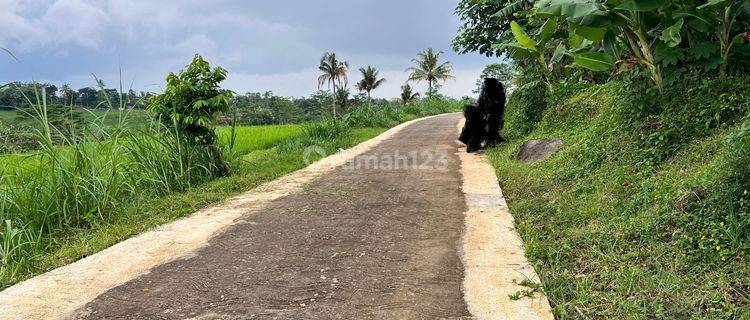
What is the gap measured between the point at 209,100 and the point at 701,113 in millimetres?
5006

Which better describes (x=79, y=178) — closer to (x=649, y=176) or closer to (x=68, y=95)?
(x=68, y=95)

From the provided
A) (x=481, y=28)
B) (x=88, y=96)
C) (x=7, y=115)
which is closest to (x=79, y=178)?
(x=7, y=115)

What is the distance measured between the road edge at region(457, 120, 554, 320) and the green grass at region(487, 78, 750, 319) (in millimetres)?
101

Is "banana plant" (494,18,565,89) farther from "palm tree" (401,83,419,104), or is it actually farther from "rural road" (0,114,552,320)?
"palm tree" (401,83,419,104)

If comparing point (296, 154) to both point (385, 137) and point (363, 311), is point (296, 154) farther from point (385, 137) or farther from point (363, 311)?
point (363, 311)

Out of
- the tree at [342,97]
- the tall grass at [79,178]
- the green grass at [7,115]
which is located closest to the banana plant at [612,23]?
the tall grass at [79,178]

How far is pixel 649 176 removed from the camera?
370cm

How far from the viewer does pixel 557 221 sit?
11.8 ft

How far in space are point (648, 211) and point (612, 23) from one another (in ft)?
6.28

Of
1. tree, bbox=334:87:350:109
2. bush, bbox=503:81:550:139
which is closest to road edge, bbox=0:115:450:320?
bush, bbox=503:81:550:139

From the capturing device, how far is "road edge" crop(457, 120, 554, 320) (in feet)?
7.96

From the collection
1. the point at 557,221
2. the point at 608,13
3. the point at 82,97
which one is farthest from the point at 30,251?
the point at 608,13

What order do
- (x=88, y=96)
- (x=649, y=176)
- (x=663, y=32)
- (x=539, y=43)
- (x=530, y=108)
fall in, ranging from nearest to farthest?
(x=649, y=176), (x=663, y=32), (x=88, y=96), (x=539, y=43), (x=530, y=108)

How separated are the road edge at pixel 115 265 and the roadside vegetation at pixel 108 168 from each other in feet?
0.51
